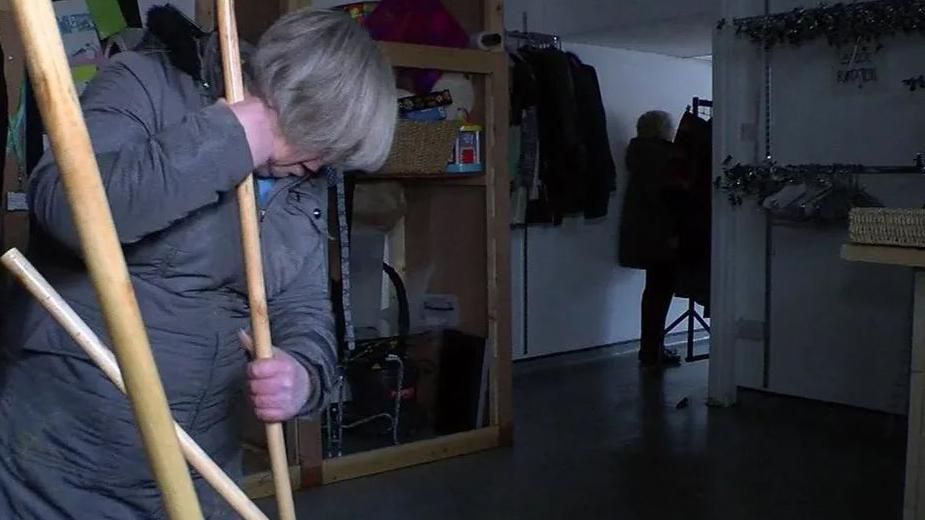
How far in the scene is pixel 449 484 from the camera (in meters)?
3.16

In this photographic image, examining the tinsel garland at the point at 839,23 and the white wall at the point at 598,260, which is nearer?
the tinsel garland at the point at 839,23

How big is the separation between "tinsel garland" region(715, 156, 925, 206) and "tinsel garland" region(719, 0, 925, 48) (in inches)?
18.4

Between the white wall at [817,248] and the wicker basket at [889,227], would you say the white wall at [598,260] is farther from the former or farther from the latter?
the wicker basket at [889,227]

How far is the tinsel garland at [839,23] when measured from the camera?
145 inches

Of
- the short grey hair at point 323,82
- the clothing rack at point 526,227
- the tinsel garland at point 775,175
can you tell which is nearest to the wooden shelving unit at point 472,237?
the tinsel garland at point 775,175

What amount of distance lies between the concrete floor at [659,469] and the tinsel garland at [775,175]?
846mm

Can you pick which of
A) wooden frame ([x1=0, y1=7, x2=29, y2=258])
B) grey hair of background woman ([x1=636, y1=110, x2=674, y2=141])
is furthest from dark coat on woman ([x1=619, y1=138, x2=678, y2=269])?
wooden frame ([x1=0, y1=7, x2=29, y2=258])

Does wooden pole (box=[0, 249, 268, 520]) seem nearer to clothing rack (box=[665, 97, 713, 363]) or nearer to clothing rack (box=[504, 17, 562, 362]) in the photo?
clothing rack (box=[504, 17, 562, 362])

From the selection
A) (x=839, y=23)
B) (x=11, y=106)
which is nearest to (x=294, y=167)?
(x=11, y=106)

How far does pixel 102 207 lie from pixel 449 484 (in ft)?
8.93

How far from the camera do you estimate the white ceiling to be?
4.69m

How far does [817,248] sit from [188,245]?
134 inches

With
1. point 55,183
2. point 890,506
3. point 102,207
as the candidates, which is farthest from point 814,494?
point 102,207

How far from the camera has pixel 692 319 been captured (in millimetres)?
5191
